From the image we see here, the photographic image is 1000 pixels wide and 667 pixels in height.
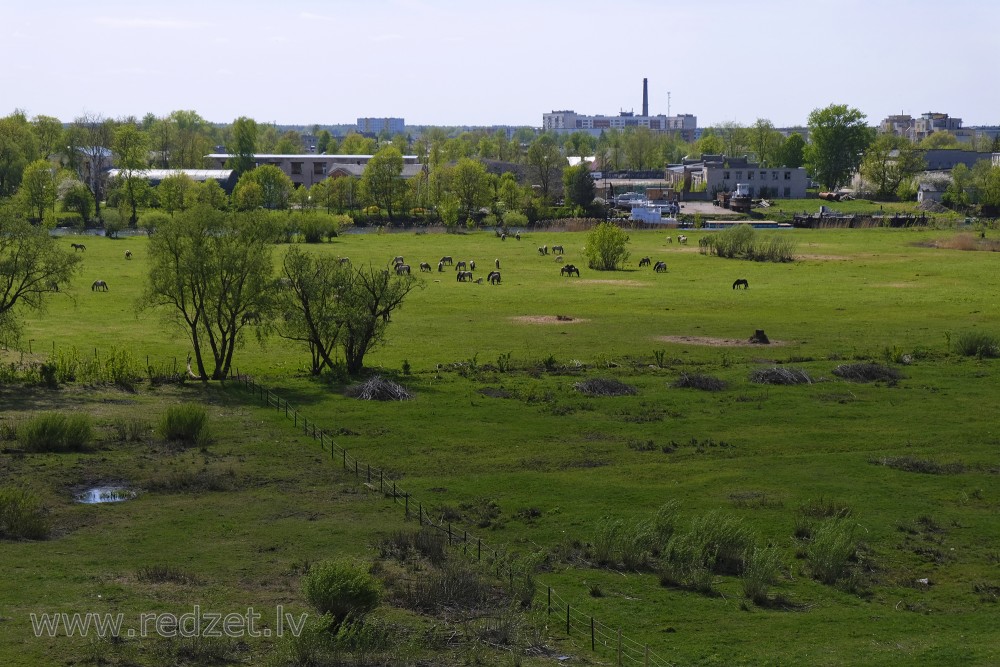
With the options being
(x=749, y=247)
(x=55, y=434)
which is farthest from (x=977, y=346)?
(x=749, y=247)

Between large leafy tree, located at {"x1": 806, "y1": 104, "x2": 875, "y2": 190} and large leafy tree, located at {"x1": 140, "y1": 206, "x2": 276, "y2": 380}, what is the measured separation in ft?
A: 489

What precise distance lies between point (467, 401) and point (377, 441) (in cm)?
575

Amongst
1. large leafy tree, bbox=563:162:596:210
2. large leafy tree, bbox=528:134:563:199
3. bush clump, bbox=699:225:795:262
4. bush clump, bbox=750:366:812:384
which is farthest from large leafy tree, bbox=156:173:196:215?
bush clump, bbox=750:366:812:384

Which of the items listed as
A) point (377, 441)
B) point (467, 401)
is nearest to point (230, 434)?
point (377, 441)

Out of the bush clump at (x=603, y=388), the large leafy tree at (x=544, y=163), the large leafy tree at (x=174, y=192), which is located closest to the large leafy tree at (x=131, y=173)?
the large leafy tree at (x=174, y=192)

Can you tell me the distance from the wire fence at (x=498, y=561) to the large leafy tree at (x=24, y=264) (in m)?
13.9

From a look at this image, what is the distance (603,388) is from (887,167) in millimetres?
136801

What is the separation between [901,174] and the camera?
16350cm

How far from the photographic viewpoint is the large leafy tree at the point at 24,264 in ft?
142

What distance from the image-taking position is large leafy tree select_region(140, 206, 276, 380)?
43875 mm

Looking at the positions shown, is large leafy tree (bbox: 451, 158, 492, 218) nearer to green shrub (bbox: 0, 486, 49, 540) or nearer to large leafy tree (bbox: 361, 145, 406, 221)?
large leafy tree (bbox: 361, 145, 406, 221)

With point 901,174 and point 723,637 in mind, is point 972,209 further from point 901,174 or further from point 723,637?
point 723,637

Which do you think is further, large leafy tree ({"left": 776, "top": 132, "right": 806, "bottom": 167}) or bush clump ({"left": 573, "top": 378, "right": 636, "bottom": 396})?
large leafy tree ({"left": 776, "top": 132, "right": 806, "bottom": 167})

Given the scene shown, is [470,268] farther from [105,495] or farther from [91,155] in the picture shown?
[91,155]
